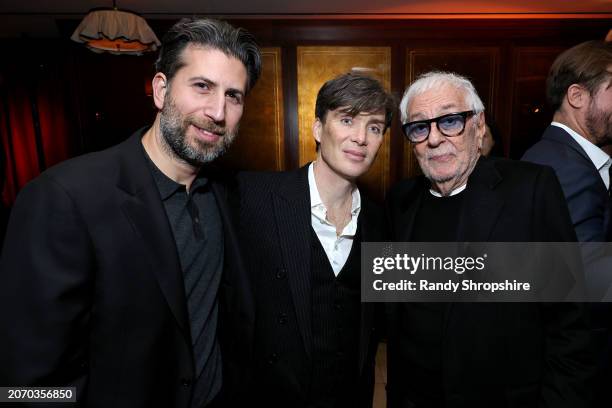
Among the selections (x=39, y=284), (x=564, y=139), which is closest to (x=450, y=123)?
(x=564, y=139)

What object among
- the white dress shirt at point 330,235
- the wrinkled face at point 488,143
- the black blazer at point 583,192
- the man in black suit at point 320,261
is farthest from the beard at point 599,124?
the wrinkled face at point 488,143

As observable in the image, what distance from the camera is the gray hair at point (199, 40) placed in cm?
138

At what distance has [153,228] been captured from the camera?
1.24 m

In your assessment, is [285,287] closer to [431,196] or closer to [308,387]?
[308,387]

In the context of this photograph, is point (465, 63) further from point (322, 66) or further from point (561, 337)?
point (561, 337)

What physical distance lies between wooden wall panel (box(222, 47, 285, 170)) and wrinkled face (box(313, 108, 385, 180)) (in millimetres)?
3897

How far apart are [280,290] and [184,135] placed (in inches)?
31.0

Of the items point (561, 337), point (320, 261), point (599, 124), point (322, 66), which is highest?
point (322, 66)

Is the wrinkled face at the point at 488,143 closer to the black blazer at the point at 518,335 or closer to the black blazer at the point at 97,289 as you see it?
the black blazer at the point at 518,335

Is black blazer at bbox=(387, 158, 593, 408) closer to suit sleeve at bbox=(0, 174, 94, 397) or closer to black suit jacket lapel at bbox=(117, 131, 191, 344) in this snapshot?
black suit jacket lapel at bbox=(117, 131, 191, 344)

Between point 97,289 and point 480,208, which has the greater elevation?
point 480,208

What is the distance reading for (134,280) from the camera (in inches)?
46.6

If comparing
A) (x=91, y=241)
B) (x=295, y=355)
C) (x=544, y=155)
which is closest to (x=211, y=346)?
(x=295, y=355)

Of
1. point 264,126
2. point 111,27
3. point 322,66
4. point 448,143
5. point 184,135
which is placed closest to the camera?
point 184,135
